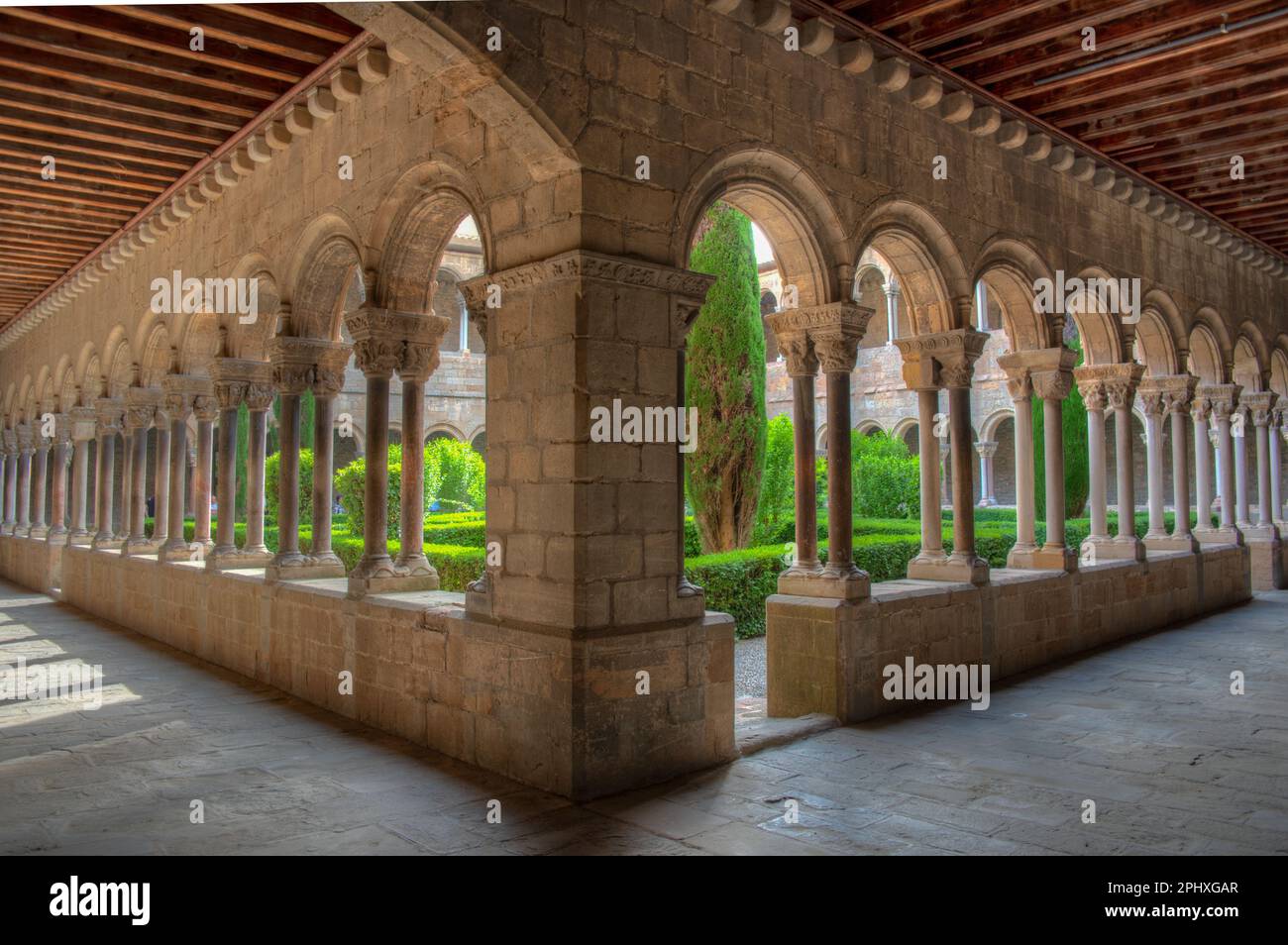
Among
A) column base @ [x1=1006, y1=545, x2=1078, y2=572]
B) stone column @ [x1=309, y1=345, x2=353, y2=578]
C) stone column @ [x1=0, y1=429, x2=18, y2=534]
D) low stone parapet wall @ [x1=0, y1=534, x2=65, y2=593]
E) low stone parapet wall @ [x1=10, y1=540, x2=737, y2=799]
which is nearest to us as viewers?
low stone parapet wall @ [x1=10, y1=540, x2=737, y2=799]

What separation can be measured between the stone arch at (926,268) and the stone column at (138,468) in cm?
667

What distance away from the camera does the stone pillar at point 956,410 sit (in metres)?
5.61

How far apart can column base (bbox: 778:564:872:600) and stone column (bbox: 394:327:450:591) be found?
199 centimetres

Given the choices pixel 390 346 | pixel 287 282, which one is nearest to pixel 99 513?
pixel 287 282

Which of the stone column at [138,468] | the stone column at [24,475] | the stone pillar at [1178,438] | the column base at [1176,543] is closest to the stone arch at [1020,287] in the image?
the stone pillar at [1178,438]

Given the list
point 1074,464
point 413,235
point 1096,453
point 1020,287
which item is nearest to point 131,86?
point 413,235

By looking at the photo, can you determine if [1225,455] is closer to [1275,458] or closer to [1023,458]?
[1275,458]

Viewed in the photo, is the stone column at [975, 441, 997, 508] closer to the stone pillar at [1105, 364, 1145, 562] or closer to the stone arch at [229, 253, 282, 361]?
the stone pillar at [1105, 364, 1145, 562]

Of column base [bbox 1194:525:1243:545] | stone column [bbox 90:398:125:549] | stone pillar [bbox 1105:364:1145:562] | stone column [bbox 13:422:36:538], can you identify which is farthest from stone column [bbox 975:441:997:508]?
stone column [bbox 13:422:36:538]

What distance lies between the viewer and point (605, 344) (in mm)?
3674

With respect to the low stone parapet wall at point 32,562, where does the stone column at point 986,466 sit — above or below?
above

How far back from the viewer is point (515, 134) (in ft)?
11.9

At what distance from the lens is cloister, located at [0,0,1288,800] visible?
3637 mm

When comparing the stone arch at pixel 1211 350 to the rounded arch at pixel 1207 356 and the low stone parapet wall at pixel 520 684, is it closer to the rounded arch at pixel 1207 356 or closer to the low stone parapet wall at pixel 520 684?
the rounded arch at pixel 1207 356
